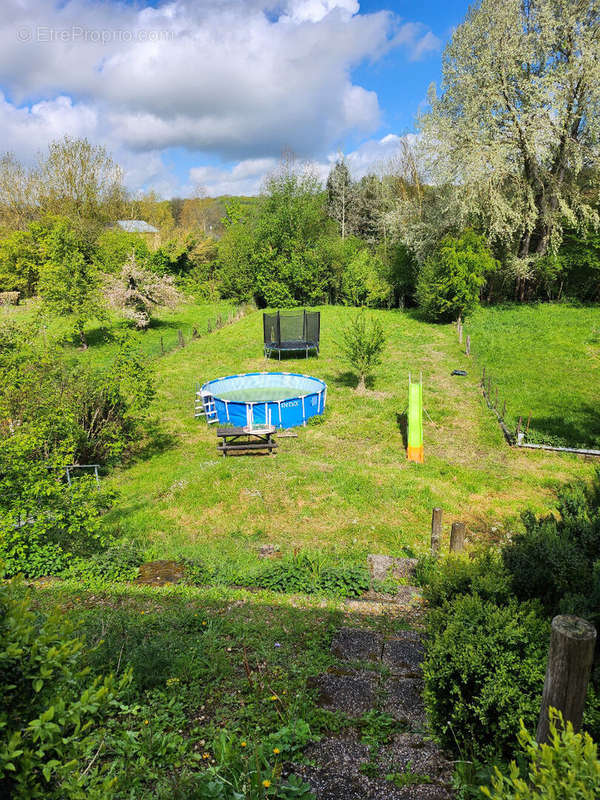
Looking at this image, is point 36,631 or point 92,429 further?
point 92,429

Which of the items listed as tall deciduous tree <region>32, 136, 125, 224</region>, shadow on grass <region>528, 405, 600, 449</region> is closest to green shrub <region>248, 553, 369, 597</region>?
shadow on grass <region>528, 405, 600, 449</region>

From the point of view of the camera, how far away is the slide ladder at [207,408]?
1499 cm

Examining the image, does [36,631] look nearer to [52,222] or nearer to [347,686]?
[347,686]

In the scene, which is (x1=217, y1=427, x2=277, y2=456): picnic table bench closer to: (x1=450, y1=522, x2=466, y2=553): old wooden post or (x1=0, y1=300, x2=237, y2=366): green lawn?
(x1=450, y1=522, x2=466, y2=553): old wooden post

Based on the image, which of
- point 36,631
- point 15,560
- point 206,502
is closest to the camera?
point 36,631

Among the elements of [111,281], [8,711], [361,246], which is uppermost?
[361,246]

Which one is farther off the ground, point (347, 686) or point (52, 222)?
point (52, 222)

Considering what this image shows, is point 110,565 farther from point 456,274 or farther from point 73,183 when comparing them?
point 73,183

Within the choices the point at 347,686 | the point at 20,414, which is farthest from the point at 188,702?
the point at 20,414

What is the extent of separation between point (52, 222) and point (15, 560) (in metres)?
35.9

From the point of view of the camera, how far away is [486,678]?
134 inches

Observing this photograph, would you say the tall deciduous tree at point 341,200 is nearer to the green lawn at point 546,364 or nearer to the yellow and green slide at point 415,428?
the green lawn at point 546,364

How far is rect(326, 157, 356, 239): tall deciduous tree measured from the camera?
1655 inches

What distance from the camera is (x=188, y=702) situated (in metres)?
3.82
